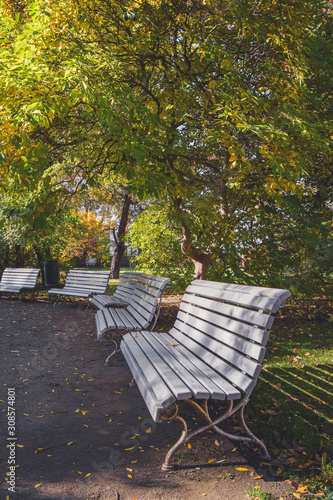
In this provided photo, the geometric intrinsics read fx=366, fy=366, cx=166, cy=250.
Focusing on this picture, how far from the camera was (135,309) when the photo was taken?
5027 mm

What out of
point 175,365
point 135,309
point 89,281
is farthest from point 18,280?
point 175,365

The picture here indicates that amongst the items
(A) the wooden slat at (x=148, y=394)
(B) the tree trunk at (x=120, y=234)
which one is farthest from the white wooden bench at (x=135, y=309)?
(B) the tree trunk at (x=120, y=234)

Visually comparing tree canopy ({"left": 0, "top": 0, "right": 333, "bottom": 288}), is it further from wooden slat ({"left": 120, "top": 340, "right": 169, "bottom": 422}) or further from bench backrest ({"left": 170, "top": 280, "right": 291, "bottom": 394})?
wooden slat ({"left": 120, "top": 340, "right": 169, "bottom": 422})

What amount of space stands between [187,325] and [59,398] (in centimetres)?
145

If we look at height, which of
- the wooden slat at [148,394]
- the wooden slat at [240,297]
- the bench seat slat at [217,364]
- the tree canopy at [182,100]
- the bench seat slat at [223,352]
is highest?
the tree canopy at [182,100]

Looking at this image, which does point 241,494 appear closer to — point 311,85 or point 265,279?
point 265,279

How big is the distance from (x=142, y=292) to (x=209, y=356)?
2297 millimetres

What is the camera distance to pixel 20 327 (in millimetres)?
6652

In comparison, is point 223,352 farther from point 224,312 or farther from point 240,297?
point 240,297

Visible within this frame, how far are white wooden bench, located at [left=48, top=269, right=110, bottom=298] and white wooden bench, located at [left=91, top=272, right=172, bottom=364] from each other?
7.07ft

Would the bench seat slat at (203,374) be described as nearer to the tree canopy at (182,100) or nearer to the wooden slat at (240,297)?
the wooden slat at (240,297)

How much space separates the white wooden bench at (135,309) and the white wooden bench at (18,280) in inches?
165

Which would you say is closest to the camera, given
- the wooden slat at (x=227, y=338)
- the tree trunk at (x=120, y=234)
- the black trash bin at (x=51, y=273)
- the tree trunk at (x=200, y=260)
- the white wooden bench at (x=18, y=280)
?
the wooden slat at (x=227, y=338)

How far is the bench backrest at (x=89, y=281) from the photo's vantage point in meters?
8.34
